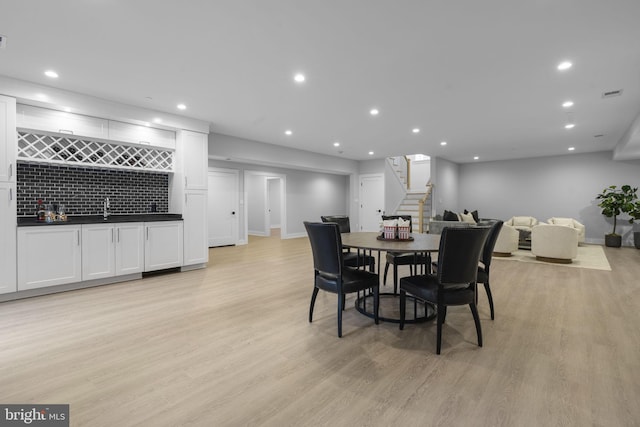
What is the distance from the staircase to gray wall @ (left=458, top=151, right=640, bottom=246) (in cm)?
199

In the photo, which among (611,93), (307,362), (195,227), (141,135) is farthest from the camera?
(195,227)

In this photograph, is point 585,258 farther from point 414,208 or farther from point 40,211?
point 40,211

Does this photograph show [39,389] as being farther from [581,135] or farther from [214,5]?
[581,135]

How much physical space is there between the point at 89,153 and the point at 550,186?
Result: 36.8ft

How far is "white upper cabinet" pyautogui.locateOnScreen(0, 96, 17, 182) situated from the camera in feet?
11.6

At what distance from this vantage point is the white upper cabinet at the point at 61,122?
379 cm

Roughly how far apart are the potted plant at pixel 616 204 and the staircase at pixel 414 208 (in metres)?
4.20

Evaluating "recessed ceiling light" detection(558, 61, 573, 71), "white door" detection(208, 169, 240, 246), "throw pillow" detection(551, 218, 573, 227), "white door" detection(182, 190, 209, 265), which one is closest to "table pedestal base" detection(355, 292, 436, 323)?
"recessed ceiling light" detection(558, 61, 573, 71)

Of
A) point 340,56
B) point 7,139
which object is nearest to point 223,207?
point 7,139

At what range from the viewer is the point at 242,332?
2707 millimetres

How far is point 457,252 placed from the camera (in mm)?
2320

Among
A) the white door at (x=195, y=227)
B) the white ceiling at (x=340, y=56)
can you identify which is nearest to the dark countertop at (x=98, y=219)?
the white door at (x=195, y=227)

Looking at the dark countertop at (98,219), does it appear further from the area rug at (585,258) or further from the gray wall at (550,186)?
the gray wall at (550,186)

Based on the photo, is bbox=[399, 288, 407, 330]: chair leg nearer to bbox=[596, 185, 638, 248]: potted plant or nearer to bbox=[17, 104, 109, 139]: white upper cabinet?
bbox=[17, 104, 109, 139]: white upper cabinet
